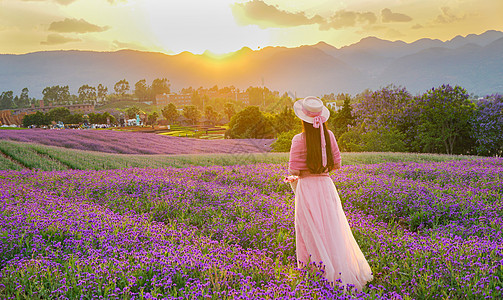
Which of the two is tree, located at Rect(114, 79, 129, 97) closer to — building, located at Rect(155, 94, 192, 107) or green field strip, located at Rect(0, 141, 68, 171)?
building, located at Rect(155, 94, 192, 107)

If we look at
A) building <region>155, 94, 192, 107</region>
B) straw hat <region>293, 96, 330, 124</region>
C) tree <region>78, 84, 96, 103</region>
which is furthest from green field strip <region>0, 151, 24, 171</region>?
building <region>155, 94, 192, 107</region>

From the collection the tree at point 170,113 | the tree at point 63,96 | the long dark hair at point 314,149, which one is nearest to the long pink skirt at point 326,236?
the long dark hair at point 314,149

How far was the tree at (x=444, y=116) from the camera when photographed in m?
31.6

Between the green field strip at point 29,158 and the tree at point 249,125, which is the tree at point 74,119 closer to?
the green field strip at point 29,158

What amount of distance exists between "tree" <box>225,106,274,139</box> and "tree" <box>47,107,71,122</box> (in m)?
12.3

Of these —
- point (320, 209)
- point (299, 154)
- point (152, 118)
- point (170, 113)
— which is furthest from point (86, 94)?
point (320, 209)

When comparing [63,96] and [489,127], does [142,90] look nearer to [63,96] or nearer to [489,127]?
[63,96]

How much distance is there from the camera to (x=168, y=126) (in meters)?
26.6

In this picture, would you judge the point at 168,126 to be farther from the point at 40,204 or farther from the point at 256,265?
the point at 256,265

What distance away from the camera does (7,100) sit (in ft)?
75.4

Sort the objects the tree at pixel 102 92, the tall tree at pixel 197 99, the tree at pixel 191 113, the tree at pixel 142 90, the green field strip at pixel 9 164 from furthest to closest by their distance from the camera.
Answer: the tall tree at pixel 197 99, the tree at pixel 142 90, the tree at pixel 102 92, the tree at pixel 191 113, the green field strip at pixel 9 164

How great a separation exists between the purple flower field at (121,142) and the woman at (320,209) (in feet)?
54.4

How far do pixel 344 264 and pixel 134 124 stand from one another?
2299 cm

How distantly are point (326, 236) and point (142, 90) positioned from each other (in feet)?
116
